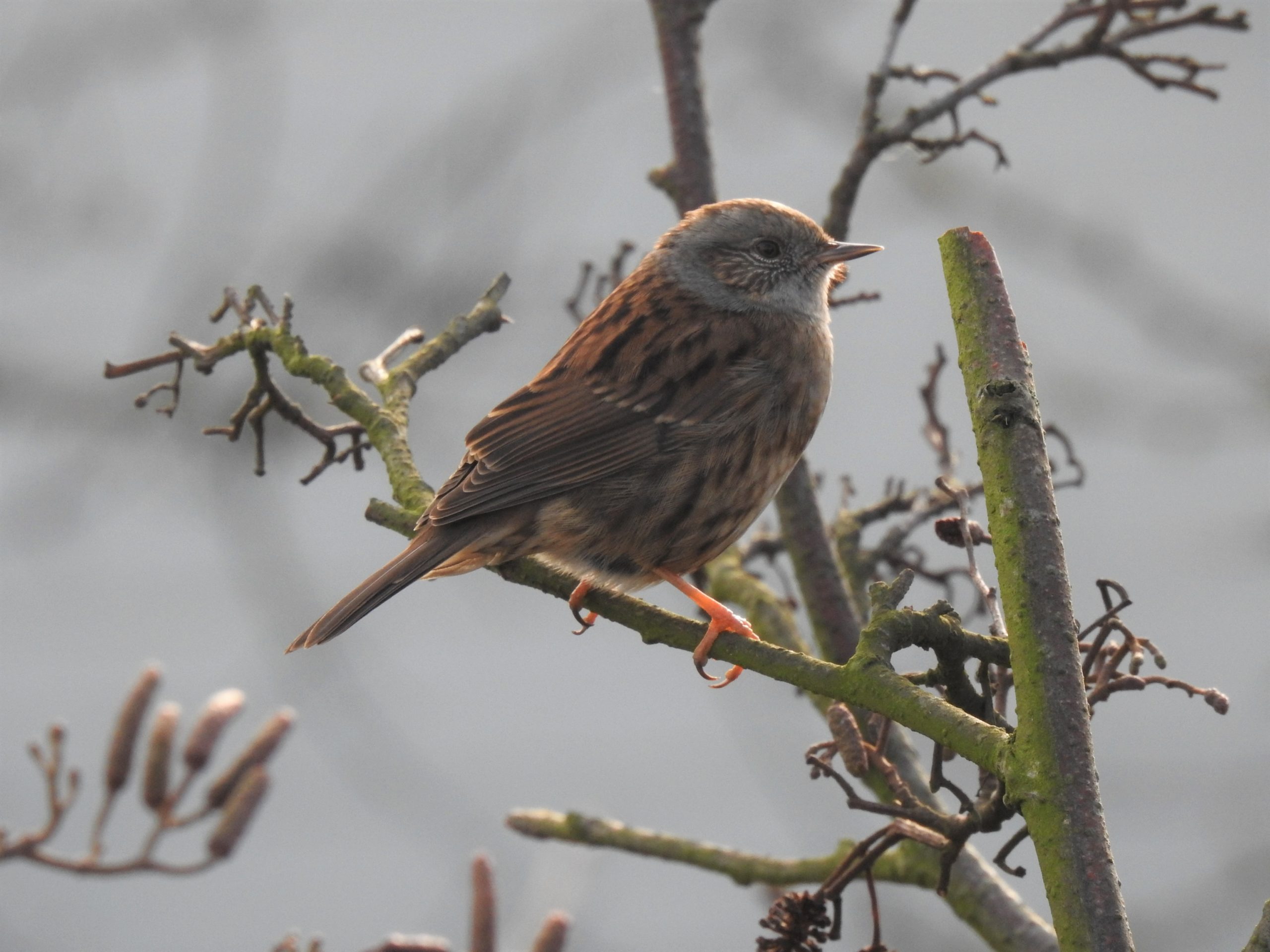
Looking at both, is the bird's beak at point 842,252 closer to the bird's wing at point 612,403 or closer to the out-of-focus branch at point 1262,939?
the bird's wing at point 612,403

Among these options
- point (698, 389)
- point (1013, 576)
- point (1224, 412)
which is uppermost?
point (1224, 412)

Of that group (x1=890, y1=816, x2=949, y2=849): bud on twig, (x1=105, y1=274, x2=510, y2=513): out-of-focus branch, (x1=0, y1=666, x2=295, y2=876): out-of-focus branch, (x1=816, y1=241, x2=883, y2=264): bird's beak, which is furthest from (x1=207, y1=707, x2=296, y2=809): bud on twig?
(x1=816, y1=241, x2=883, y2=264): bird's beak

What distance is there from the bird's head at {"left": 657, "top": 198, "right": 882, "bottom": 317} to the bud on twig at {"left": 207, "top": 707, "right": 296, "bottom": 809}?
211 cm

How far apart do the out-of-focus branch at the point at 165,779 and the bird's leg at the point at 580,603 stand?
0.72 meters

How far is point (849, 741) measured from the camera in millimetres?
2258

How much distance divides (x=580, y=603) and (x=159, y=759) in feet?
2.97

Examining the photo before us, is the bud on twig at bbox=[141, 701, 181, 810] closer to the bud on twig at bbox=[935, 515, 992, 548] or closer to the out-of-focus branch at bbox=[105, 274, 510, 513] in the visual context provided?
the out-of-focus branch at bbox=[105, 274, 510, 513]

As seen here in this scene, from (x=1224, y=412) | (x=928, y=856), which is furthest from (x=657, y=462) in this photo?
(x=1224, y=412)

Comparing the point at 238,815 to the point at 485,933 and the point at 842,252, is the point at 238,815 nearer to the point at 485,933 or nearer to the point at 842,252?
the point at 485,933

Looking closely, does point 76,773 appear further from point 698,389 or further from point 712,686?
point 698,389

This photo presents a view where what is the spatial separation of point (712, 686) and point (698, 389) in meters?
0.85

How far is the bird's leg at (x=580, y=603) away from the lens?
121 inches

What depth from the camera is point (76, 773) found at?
8.64 feet

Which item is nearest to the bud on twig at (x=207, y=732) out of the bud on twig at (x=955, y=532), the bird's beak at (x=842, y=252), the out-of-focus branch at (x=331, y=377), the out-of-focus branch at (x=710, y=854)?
the out-of-focus branch at (x=331, y=377)
